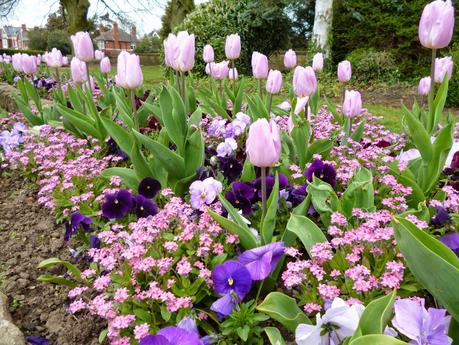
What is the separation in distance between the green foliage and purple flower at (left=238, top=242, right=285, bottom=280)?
1017cm

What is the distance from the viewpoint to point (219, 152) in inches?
94.4

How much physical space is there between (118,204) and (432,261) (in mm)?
1429

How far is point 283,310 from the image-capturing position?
1.27 metres

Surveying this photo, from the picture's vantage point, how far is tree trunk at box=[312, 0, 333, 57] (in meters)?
10.9

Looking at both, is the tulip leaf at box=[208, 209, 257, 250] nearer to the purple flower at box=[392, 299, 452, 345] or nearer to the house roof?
the purple flower at box=[392, 299, 452, 345]

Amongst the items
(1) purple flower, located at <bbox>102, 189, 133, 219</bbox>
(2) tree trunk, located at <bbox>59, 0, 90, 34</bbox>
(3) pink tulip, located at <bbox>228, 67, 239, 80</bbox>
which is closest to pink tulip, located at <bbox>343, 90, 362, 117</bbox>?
(1) purple flower, located at <bbox>102, 189, 133, 219</bbox>

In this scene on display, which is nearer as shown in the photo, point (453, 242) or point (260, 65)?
point (453, 242)

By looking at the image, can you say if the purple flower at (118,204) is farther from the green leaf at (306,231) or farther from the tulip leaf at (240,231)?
the green leaf at (306,231)

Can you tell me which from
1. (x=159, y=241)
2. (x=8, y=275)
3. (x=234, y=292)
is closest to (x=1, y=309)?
(x=8, y=275)

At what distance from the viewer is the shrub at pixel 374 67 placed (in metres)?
10.2

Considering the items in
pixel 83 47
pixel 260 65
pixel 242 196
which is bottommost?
pixel 242 196

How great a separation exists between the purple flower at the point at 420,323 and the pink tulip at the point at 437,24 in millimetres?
1595

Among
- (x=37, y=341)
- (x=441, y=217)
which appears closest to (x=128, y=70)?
(x=37, y=341)

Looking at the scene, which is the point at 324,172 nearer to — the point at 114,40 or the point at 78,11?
the point at 78,11
